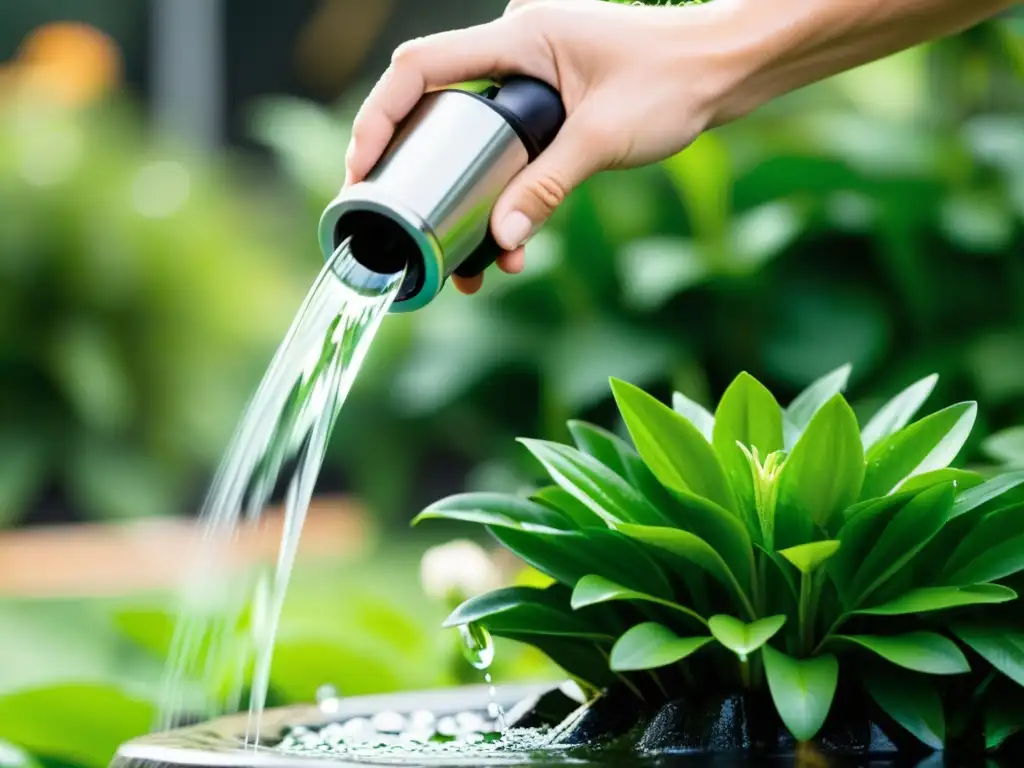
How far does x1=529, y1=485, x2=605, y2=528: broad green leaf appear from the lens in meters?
1.30

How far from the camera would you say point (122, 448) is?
5.33 m

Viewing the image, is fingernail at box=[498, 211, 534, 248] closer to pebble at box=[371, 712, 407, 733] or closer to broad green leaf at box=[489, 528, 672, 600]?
broad green leaf at box=[489, 528, 672, 600]

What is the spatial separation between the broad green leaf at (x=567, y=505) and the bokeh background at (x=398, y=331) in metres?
0.47

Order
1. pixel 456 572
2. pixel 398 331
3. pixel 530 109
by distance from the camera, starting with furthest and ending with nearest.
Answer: pixel 398 331
pixel 456 572
pixel 530 109

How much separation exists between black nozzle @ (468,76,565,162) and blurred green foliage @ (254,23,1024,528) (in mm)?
1936

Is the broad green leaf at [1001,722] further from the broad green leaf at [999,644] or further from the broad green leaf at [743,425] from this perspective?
the broad green leaf at [743,425]

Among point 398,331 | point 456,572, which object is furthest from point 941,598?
point 398,331

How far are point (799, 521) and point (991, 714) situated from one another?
0.24m

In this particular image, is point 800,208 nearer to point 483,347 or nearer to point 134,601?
point 483,347

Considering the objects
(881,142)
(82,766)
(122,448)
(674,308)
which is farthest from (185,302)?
(82,766)

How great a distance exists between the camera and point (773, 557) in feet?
3.75

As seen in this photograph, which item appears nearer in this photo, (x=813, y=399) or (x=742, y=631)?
(x=742, y=631)

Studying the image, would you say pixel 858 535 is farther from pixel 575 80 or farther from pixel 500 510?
pixel 575 80

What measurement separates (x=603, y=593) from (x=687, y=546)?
0.09 meters
